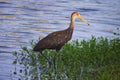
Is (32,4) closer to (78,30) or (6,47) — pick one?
(78,30)

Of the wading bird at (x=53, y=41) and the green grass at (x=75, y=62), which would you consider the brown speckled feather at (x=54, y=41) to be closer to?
the wading bird at (x=53, y=41)

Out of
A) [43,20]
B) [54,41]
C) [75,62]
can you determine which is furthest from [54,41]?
[43,20]

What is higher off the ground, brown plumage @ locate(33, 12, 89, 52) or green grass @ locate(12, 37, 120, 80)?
brown plumage @ locate(33, 12, 89, 52)

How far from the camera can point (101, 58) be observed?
16.6 m

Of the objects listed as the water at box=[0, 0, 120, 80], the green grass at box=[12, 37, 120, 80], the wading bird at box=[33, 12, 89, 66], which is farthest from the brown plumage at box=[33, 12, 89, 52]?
the water at box=[0, 0, 120, 80]

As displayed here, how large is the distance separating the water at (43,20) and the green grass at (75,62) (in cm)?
57

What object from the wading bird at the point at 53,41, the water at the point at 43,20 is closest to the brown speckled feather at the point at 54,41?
the wading bird at the point at 53,41

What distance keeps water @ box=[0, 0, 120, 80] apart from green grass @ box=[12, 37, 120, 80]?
57cm

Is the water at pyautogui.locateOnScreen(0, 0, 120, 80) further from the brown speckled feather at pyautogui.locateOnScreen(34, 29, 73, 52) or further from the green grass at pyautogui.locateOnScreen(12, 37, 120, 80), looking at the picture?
the brown speckled feather at pyautogui.locateOnScreen(34, 29, 73, 52)

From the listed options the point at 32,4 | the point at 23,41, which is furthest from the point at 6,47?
the point at 32,4

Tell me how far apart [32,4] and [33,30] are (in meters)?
10.0

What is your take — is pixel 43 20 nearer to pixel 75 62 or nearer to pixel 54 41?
pixel 54 41

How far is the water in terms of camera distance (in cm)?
2212

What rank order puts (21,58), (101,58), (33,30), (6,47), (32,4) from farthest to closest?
(32,4) < (33,30) < (6,47) < (21,58) < (101,58)
